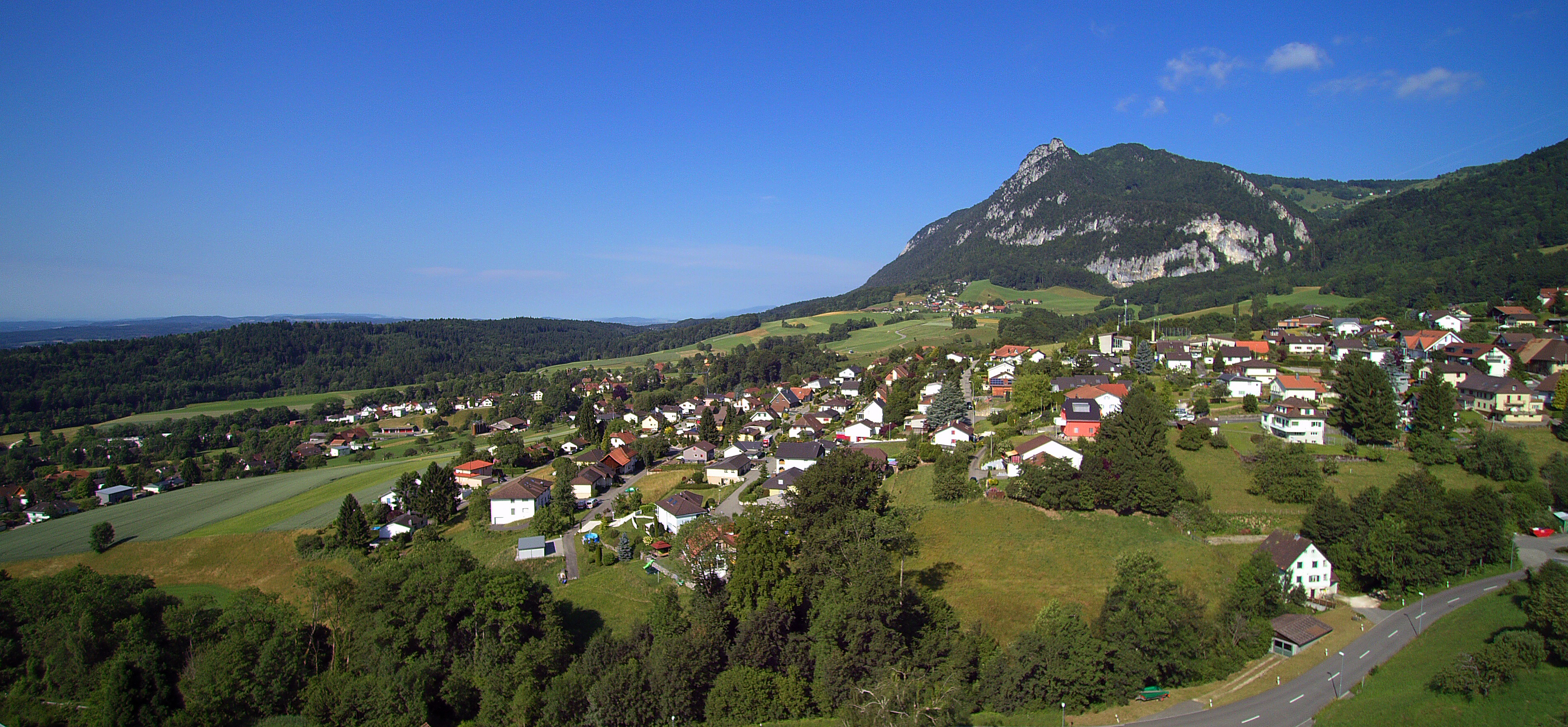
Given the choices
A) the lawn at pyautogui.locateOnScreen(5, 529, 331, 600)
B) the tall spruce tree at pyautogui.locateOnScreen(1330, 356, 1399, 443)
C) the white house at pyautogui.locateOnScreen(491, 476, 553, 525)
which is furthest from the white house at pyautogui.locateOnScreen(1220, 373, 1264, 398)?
the lawn at pyautogui.locateOnScreen(5, 529, 331, 600)

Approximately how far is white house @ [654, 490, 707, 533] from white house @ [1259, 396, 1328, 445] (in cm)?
2350

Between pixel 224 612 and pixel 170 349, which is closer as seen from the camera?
pixel 224 612

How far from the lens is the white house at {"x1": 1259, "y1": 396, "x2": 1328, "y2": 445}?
28.3 metres

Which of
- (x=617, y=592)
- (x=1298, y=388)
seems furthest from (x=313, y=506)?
(x=1298, y=388)

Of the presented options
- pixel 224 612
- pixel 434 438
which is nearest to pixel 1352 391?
pixel 224 612

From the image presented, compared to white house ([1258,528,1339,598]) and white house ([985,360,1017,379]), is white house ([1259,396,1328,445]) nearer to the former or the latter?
white house ([1258,528,1339,598])

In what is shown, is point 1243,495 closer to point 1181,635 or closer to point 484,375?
point 1181,635

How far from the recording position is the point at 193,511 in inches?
1387

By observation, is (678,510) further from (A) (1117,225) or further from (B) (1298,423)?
(A) (1117,225)

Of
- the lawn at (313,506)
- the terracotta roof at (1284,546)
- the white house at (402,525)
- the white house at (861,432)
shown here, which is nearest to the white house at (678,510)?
the white house at (402,525)

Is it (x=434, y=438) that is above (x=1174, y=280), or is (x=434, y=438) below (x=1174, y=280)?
below

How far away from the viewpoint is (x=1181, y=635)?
15930mm

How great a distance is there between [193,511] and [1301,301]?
298 feet

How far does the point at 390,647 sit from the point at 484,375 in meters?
81.8
